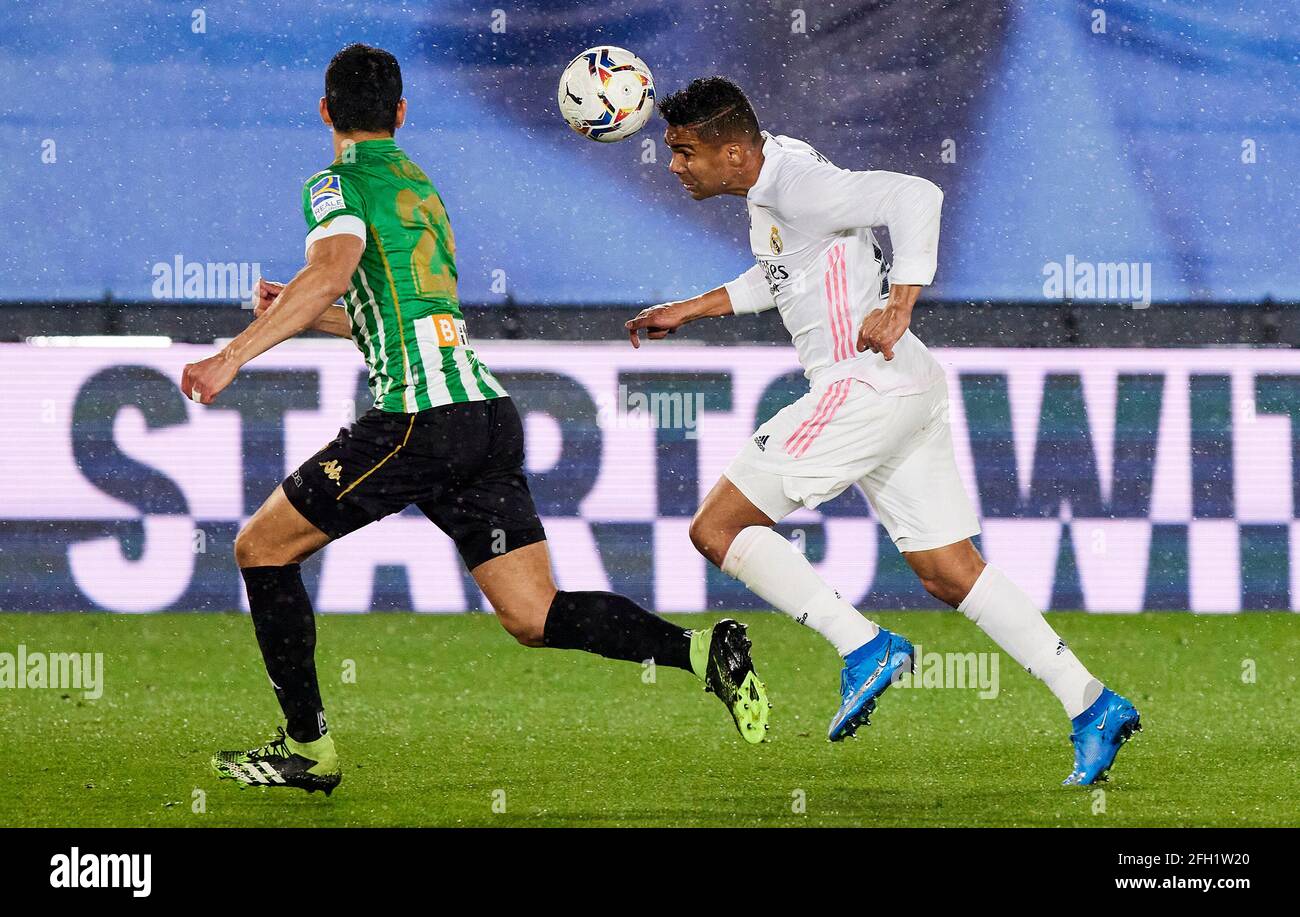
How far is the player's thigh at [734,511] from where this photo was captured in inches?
184

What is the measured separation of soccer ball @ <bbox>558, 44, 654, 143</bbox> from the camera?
17.4 ft

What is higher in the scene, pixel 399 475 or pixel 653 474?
pixel 653 474

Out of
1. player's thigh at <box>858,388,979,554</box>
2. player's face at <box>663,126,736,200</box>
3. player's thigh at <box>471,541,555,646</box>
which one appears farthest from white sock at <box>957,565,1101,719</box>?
player's face at <box>663,126,736,200</box>

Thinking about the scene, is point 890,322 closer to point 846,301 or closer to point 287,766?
point 846,301

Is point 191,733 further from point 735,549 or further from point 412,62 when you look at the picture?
point 412,62

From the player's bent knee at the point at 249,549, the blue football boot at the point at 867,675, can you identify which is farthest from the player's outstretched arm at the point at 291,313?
the blue football boot at the point at 867,675

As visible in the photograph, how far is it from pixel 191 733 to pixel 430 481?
5.41 feet

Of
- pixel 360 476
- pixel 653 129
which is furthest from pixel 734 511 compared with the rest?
pixel 653 129

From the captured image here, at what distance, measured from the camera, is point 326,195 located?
170 inches

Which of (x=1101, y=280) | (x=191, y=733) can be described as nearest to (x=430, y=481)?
(x=191, y=733)

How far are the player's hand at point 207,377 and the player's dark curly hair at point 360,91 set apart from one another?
0.75m

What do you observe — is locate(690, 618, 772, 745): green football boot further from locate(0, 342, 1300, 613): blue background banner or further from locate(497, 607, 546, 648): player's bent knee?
locate(0, 342, 1300, 613): blue background banner

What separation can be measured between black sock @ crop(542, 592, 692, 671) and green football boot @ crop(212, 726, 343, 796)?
62cm

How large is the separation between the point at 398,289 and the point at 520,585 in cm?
77
